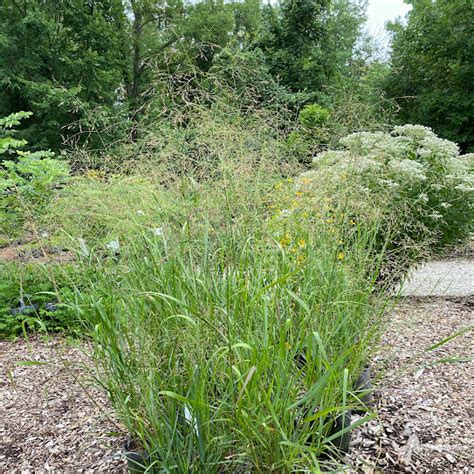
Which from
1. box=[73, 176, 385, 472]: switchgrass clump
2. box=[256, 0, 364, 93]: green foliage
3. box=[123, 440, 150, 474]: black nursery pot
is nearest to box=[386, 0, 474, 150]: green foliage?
box=[256, 0, 364, 93]: green foliage

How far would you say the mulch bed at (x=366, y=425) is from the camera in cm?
141

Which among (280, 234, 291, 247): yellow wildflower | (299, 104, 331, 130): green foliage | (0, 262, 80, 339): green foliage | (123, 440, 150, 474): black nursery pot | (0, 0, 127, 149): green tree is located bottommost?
(0, 262, 80, 339): green foliage

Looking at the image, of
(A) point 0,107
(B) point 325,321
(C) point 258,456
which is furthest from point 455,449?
(A) point 0,107

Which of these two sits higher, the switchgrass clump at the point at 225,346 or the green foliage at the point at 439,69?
the green foliage at the point at 439,69

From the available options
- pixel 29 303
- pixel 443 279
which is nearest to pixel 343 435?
pixel 29 303

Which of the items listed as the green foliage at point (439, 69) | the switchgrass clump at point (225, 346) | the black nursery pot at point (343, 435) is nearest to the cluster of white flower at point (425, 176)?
the switchgrass clump at point (225, 346)

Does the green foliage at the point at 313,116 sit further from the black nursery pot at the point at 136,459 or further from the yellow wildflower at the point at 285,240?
the black nursery pot at the point at 136,459

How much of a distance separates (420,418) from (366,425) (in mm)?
259

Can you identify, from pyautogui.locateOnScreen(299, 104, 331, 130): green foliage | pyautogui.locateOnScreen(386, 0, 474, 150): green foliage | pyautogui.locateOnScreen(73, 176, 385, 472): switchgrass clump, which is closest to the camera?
pyautogui.locateOnScreen(73, 176, 385, 472): switchgrass clump

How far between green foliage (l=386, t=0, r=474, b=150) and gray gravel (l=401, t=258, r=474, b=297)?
584 centimetres

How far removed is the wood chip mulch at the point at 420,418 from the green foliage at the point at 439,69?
8325 millimetres

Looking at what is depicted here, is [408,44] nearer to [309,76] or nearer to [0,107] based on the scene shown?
[309,76]

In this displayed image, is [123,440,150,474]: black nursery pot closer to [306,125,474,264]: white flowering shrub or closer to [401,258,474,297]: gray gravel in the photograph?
[306,125,474,264]: white flowering shrub

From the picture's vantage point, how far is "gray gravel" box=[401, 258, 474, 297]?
10.3ft
